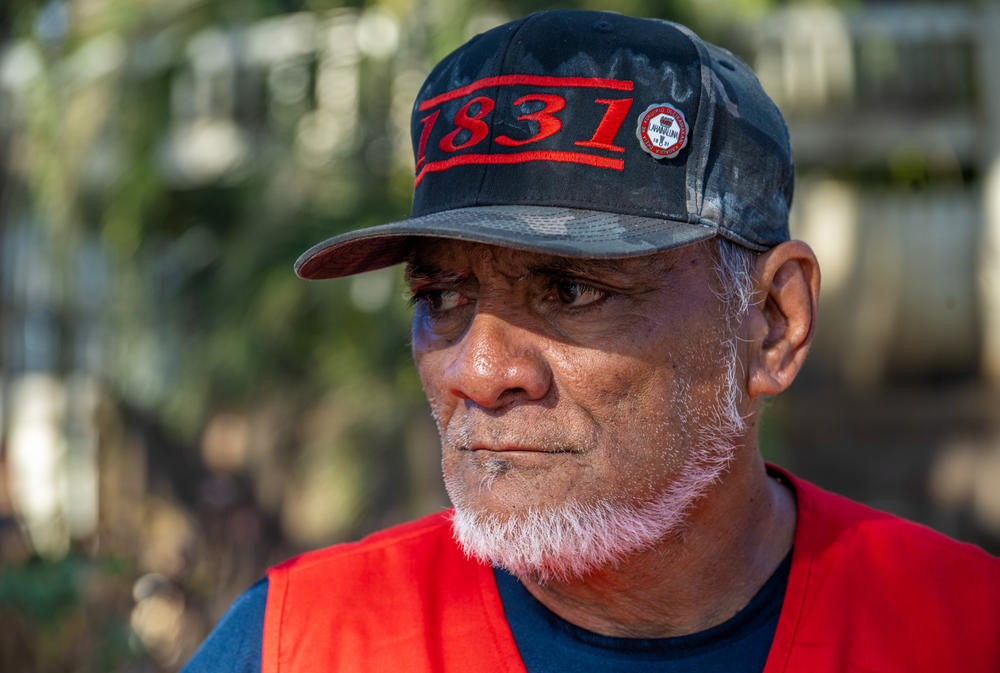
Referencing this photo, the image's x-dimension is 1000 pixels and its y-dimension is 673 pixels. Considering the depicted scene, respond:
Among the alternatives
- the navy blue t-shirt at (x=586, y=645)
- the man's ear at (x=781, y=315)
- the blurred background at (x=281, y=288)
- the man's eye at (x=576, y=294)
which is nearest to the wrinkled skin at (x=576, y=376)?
the man's eye at (x=576, y=294)

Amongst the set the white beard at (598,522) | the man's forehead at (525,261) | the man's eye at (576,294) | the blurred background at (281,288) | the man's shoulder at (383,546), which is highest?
the man's forehead at (525,261)

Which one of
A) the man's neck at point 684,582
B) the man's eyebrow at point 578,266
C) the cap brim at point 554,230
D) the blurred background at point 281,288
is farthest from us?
the blurred background at point 281,288

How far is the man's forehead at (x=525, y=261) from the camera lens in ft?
5.58

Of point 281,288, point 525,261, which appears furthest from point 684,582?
point 281,288

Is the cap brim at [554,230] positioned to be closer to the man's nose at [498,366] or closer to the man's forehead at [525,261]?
the man's forehead at [525,261]

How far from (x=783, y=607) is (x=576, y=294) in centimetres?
63

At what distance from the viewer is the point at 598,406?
1.69 metres

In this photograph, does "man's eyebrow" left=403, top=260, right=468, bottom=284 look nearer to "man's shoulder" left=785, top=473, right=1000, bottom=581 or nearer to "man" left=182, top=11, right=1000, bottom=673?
"man" left=182, top=11, right=1000, bottom=673

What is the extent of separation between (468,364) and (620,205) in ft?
1.16

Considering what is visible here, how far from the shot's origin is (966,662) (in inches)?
67.0

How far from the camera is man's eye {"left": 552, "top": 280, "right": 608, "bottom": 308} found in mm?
1723

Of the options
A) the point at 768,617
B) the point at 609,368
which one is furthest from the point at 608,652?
the point at 609,368

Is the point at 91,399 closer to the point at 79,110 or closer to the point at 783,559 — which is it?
the point at 79,110

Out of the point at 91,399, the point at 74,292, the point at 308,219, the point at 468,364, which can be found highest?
the point at 468,364
